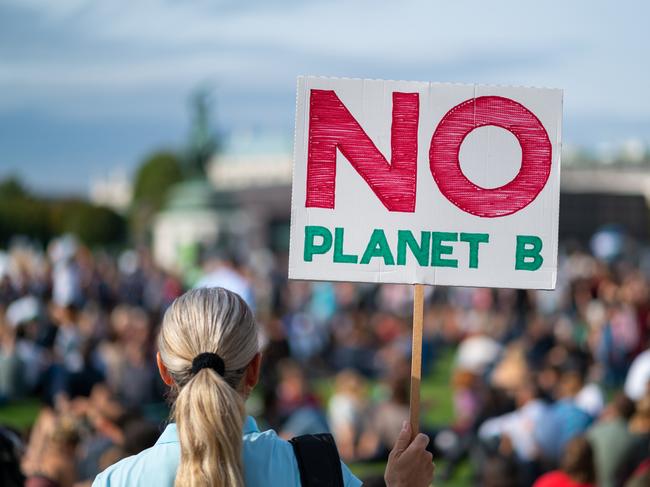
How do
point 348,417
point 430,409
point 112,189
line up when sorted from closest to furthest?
point 348,417, point 430,409, point 112,189

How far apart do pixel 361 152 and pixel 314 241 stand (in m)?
0.28

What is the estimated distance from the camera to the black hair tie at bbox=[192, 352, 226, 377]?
7.29 ft

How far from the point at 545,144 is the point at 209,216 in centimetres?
2890

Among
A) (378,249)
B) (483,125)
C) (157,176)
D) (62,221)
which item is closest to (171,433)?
(378,249)

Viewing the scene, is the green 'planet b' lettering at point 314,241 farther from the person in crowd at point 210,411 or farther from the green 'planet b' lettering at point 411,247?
the person in crowd at point 210,411

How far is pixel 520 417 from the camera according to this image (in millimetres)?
7926

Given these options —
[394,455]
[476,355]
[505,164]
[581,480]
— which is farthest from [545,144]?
[476,355]

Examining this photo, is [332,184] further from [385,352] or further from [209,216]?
[209,216]

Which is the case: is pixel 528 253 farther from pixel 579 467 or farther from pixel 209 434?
pixel 579 467

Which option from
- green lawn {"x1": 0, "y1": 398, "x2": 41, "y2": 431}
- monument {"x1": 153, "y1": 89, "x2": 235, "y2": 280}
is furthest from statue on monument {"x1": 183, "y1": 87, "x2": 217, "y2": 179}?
green lawn {"x1": 0, "y1": 398, "x2": 41, "y2": 431}

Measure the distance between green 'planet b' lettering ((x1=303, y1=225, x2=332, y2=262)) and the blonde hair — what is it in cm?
46

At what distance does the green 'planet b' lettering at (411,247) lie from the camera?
280 centimetres

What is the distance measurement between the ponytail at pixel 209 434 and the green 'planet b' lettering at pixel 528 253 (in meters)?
1.01

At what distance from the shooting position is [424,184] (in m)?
2.86
